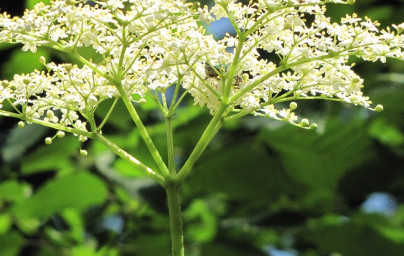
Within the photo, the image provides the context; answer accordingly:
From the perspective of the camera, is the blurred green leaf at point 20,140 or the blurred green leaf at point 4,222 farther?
the blurred green leaf at point 4,222

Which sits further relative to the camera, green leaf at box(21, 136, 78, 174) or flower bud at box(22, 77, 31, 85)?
green leaf at box(21, 136, 78, 174)

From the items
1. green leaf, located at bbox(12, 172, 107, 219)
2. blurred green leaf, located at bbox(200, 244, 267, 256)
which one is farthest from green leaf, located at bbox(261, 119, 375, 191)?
green leaf, located at bbox(12, 172, 107, 219)

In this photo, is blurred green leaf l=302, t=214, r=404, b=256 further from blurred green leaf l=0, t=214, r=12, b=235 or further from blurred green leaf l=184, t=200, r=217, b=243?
blurred green leaf l=0, t=214, r=12, b=235

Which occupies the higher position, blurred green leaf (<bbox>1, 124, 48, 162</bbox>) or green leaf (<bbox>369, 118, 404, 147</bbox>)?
green leaf (<bbox>369, 118, 404, 147</bbox>)

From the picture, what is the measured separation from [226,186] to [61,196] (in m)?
0.77

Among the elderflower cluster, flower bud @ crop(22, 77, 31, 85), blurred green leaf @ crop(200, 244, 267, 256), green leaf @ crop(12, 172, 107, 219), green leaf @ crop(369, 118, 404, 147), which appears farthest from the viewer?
green leaf @ crop(369, 118, 404, 147)

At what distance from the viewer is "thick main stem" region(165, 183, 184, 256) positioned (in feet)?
4.71

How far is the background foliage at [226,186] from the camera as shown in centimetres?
319

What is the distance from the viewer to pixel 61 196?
3150 millimetres

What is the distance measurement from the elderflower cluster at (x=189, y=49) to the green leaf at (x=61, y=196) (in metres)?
1.50

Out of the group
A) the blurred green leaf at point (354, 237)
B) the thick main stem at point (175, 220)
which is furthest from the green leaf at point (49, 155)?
the thick main stem at point (175, 220)

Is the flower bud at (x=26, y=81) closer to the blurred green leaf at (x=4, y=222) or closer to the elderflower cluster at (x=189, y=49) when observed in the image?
the elderflower cluster at (x=189, y=49)

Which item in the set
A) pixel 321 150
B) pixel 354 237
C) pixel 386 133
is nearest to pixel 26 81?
pixel 321 150

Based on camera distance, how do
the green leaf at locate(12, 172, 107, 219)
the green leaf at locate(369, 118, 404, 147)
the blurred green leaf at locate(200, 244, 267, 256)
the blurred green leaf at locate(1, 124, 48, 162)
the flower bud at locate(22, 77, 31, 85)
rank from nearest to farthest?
the flower bud at locate(22, 77, 31, 85) → the blurred green leaf at locate(1, 124, 48, 162) → the green leaf at locate(12, 172, 107, 219) → the blurred green leaf at locate(200, 244, 267, 256) → the green leaf at locate(369, 118, 404, 147)
